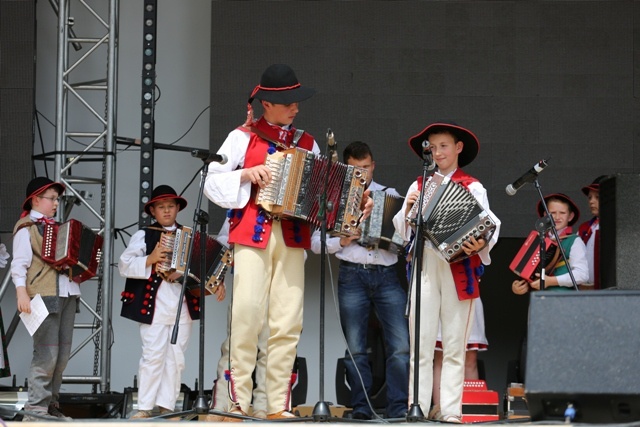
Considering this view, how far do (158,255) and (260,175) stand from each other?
1.44 meters

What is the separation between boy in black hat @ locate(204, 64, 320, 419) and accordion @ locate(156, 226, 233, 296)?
0.79 m

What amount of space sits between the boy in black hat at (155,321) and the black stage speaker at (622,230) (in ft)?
9.01

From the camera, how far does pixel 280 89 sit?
542 cm

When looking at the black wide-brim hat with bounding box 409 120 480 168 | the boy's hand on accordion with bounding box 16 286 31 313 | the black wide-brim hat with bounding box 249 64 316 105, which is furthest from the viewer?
the boy's hand on accordion with bounding box 16 286 31 313

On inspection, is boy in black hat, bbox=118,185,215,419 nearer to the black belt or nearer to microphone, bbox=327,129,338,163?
the black belt

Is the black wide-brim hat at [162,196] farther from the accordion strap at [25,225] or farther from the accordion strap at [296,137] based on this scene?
the accordion strap at [296,137]

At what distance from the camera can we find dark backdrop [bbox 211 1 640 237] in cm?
772

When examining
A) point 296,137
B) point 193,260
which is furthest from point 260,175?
point 193,260

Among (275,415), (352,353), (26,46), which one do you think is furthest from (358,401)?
(26,46)

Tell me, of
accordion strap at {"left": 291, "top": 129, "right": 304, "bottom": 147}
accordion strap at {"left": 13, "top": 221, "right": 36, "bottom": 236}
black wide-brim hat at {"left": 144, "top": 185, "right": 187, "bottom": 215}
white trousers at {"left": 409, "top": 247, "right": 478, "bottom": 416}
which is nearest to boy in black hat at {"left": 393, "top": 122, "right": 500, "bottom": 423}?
white trousers at {"left": 409, "top": 247, "right": 478, "bottom": 416}

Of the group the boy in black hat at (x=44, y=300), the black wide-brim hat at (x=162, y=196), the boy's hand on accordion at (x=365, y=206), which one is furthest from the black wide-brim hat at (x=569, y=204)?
the boy in black hat at (x=44, y=300)

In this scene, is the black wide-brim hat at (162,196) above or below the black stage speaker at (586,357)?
above

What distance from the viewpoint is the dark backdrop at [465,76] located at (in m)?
7.72

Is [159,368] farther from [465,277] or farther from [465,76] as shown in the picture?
[465,76]
